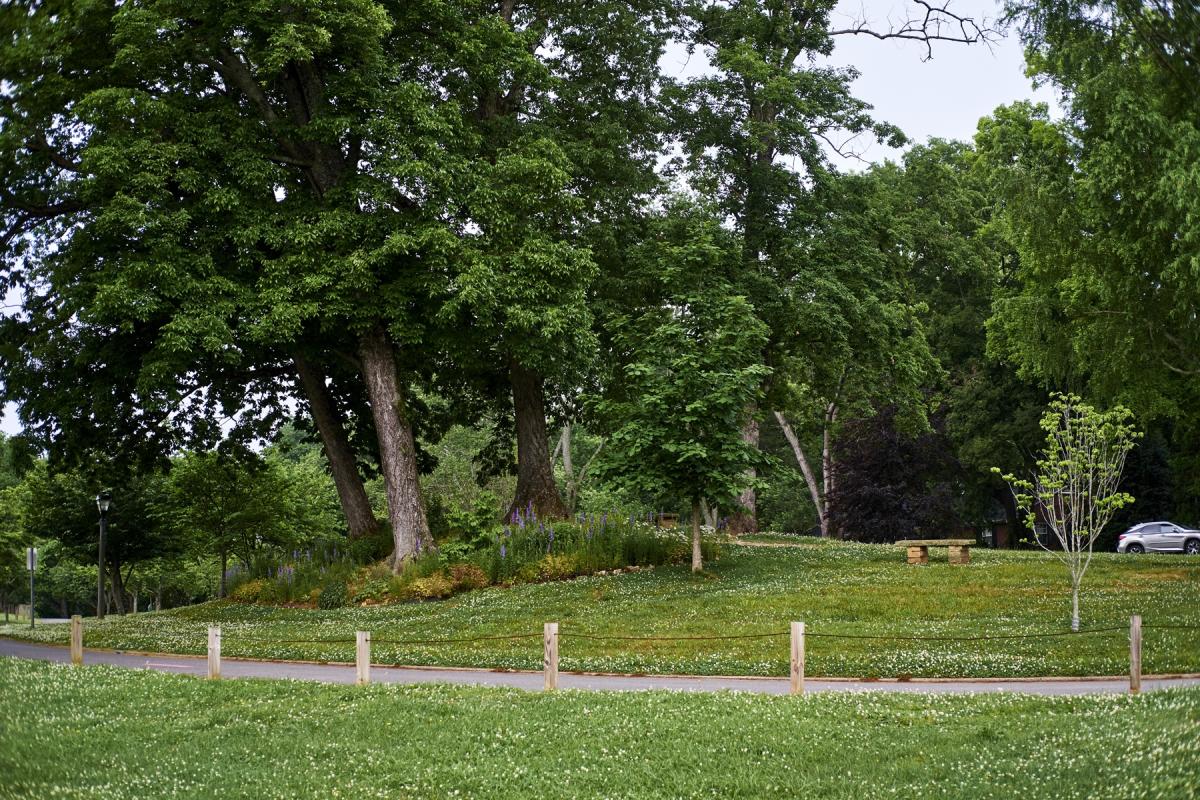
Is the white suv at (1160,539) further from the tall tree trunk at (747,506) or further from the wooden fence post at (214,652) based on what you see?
the wooden fence post at (214,652)

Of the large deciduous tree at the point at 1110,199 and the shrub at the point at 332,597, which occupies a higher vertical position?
the large deciduous tree at the point at 1110,199

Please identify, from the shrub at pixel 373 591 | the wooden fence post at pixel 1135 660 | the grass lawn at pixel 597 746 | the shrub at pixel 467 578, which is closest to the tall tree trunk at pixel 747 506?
the shrub at pixel 467 578

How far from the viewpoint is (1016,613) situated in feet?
70.2

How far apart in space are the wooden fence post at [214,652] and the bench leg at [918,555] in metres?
18.9

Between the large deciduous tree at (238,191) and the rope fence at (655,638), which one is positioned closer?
the rope fence at (655,638)

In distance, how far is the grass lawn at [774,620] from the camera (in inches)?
700

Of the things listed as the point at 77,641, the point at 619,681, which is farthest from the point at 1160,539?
the point at 77,641

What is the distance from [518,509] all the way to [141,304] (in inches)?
496

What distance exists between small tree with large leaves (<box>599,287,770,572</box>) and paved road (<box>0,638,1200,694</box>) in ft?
28.5

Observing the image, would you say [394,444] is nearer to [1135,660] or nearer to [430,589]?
[430,589]

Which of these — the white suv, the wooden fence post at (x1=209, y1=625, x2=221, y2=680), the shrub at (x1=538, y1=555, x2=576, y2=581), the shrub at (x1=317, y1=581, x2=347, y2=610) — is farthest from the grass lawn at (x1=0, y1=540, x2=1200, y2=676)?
the white suv

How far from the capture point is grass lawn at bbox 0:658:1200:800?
9.83 m

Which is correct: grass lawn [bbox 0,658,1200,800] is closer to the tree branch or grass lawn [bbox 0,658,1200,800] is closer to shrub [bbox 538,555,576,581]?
shrub [bbox 538,555,576,581]

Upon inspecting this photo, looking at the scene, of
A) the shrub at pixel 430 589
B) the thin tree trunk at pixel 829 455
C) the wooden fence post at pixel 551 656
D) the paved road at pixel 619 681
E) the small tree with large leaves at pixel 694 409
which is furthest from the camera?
the thin tree trunk at pixel 829 455
